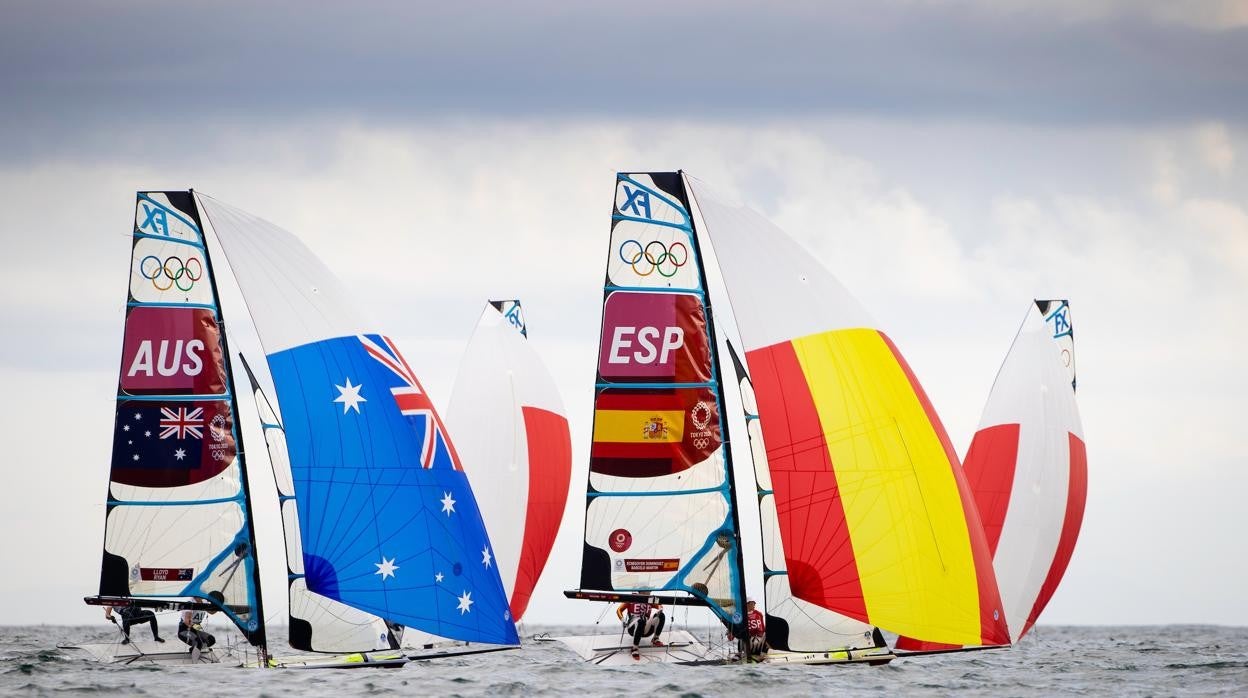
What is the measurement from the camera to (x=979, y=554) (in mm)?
26359

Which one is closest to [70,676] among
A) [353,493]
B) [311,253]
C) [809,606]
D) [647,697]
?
[353,493]

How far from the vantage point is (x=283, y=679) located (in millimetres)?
27172

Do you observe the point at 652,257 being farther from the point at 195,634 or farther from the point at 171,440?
the point at 195,634

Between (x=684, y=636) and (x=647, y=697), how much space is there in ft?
10.4

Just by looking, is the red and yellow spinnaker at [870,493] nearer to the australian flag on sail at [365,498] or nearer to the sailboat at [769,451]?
the sailboat at [769,451]

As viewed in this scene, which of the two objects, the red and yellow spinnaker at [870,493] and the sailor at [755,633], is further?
the sailor at [755,633]

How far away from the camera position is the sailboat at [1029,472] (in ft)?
118

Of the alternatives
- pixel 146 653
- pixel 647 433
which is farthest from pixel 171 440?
pixel 647 433

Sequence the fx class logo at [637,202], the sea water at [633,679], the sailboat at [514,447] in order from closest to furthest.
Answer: the sea water at [633,679] → the fx class logo at [637,202] → the sailboat at [514,447]

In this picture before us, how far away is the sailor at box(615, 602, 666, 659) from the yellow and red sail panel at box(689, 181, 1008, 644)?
95.7 inches

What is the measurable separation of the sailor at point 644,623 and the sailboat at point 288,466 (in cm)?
205

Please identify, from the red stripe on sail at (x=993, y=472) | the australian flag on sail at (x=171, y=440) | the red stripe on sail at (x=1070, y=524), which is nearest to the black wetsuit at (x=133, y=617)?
the australian flag on sail at (x=171, y=440)

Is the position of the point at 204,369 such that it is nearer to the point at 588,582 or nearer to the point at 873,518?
the point at 588,582

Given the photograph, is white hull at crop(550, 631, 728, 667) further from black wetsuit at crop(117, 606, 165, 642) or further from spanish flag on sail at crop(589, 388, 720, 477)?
black wetsuit at crop(117, 606, 165, 642)
